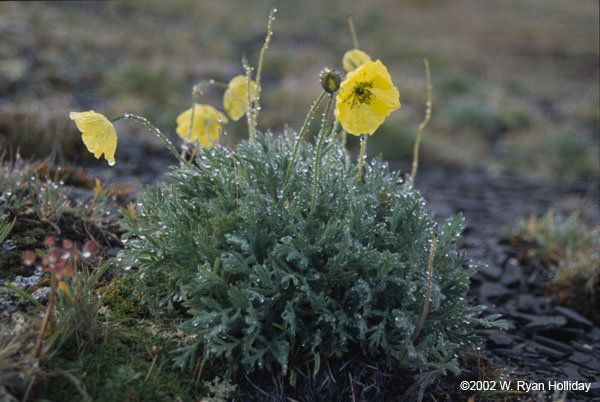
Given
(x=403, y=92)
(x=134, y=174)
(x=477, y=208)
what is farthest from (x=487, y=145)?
(x=134, y=174)

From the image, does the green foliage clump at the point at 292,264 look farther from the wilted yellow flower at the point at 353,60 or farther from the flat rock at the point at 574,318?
the flat rock at the point at 574,318

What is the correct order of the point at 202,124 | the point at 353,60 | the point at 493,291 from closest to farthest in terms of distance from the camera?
the point at 353,60, the point at 202,124, the point at 493,291

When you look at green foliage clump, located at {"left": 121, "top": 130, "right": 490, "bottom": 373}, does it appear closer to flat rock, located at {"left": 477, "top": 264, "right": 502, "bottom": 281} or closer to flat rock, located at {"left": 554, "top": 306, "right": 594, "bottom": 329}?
flat rock, located at {"left": 554, "top": 306, "right": 594, "bottom": 329}

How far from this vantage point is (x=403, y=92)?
10602 mm

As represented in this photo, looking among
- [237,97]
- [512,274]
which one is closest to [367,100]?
[237,97]

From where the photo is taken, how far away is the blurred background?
647 cm

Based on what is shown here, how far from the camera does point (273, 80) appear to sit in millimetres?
10703

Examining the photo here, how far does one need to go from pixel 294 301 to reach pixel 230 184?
0.61 meters

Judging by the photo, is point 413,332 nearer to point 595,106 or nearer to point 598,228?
point 598,228

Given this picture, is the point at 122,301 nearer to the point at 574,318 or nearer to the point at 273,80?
the point at 574,318

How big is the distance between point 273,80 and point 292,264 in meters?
9.26

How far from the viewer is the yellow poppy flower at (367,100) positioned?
5.91 ft

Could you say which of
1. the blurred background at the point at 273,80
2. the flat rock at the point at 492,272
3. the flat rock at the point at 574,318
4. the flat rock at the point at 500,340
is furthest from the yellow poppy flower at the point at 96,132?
the flat rock at the point at 574,318

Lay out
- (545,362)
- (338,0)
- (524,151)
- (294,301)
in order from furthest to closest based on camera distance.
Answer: (338,0) < (524,151) < (545,362) < (294,301)
